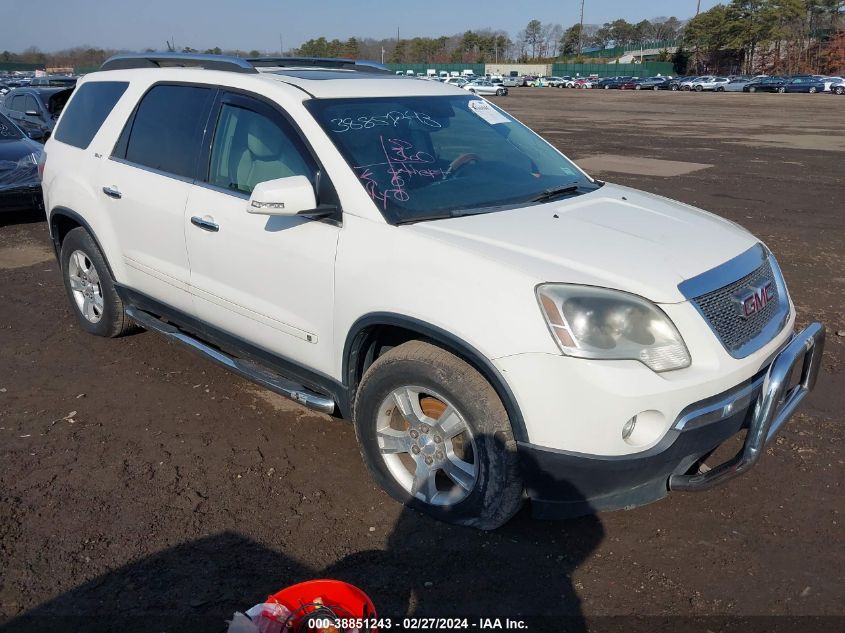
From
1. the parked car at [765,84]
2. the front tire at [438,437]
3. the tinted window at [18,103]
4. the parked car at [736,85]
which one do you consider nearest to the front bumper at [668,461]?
the front tire at [438,437]

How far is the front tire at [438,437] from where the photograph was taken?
9.61 feet

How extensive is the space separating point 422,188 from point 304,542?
1.71 meters

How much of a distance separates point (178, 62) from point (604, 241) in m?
3.02

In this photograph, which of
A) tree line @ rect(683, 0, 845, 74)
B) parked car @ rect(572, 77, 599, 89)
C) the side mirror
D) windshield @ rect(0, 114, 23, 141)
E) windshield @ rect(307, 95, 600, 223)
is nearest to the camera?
the side mirror

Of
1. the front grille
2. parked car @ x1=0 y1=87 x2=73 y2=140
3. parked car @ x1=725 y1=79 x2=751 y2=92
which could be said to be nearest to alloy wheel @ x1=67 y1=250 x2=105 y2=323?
the front grille

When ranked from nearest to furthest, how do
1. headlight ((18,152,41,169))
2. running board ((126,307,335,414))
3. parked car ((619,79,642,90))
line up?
running board ((126,307,335,414)) < headlight ((18,152,41,169)) < parked car ((619,79,642,90))

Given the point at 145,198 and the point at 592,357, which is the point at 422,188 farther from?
the point at 145,198

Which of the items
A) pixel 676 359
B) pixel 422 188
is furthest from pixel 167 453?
pixel 676 359

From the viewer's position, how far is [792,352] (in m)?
3.13

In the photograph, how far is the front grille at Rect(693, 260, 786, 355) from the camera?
2.93 metres

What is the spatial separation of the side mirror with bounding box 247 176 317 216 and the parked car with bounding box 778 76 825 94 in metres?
61.8

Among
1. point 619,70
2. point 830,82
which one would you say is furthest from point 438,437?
point 619,70

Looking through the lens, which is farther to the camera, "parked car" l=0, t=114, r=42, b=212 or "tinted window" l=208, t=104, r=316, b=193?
"parked car" l=0, t=114, r=42, b=212

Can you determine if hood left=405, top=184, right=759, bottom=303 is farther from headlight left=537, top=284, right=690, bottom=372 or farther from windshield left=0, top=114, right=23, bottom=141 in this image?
windshield left=0, top=114, right=23, bottom=141
